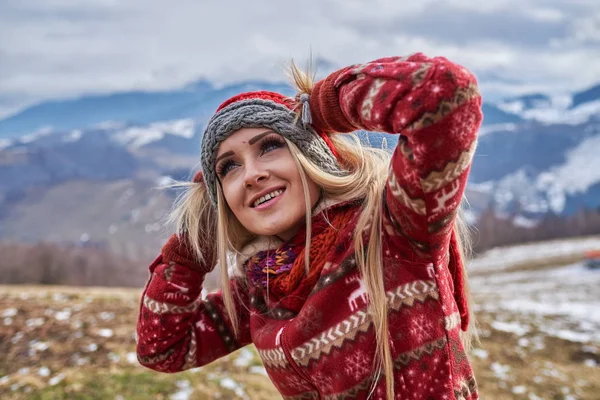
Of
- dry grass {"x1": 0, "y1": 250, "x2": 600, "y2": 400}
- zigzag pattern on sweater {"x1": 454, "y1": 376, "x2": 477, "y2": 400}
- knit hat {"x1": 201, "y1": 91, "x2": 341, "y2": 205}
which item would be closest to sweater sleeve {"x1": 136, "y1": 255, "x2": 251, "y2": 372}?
knit hat {"x1": 201, "y1": 91, "x2": 341, "y2": 205}

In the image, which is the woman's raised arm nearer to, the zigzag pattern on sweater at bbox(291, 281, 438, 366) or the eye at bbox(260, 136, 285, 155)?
the zigzag pattern on sweater at bbox(291, 281, 438, 366)

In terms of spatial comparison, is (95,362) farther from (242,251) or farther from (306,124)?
(306,124)

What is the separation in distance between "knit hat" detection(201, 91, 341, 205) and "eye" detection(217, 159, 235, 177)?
3 cm

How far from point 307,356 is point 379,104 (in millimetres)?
1046

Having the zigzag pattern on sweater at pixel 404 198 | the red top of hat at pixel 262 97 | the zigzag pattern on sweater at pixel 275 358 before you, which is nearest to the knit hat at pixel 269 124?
the red top of hat at pixel 262 97

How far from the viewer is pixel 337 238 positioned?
7.26ft

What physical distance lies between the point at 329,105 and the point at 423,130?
1.86ft

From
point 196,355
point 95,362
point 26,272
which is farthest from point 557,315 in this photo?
point 26,272

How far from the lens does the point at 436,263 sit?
1.98 metres

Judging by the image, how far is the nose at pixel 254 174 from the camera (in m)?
2.40

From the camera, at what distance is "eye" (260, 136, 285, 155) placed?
8.05 feet

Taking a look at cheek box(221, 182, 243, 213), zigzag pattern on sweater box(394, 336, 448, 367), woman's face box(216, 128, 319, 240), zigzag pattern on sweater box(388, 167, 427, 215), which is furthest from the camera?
cheek box(221, 182, 243, 213)

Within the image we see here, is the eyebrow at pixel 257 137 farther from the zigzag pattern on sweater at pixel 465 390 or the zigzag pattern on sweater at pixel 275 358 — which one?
the zigzag pattern on sweater at pixel 465 390

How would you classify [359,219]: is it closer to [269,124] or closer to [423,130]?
[423,130]
